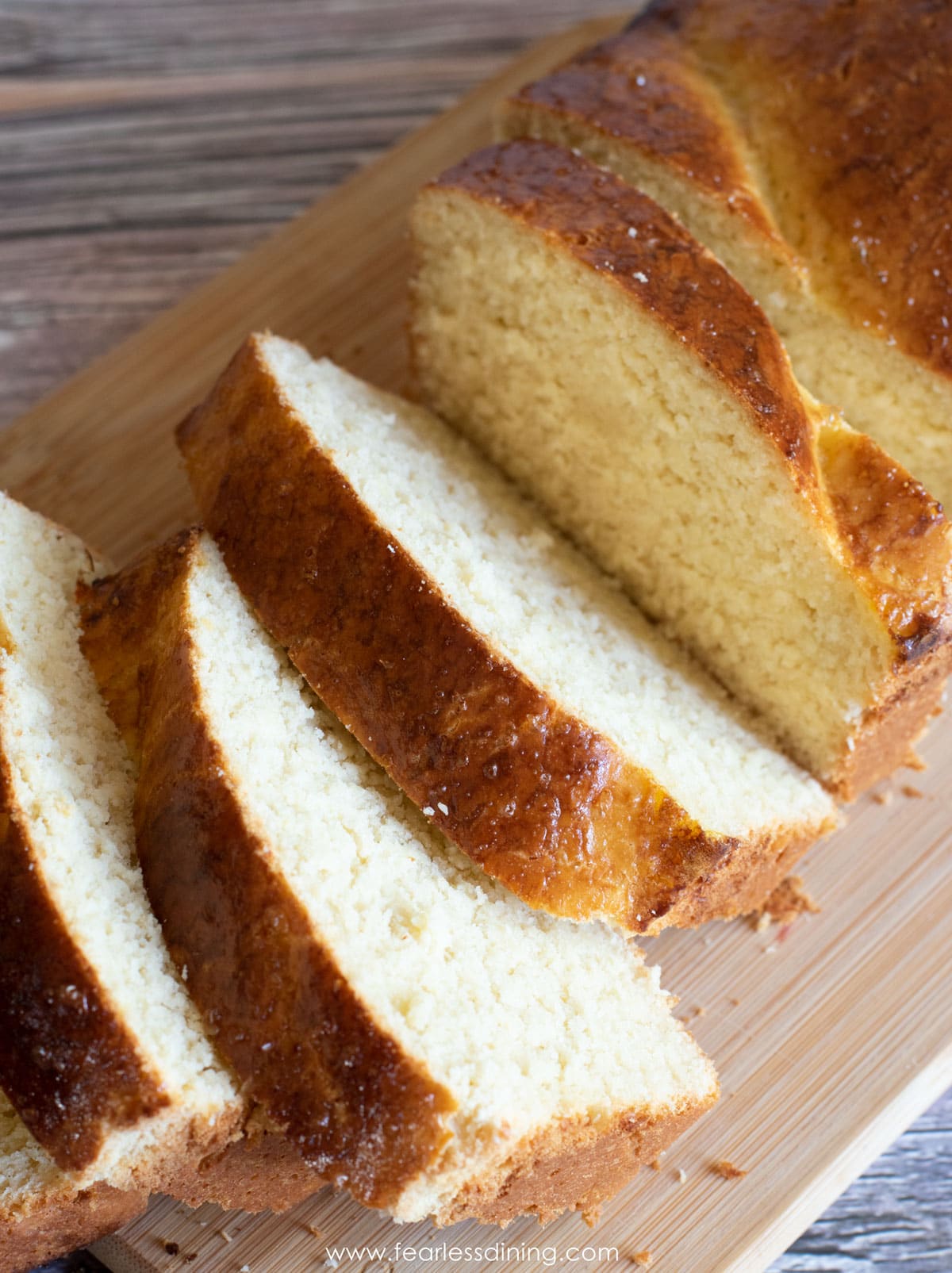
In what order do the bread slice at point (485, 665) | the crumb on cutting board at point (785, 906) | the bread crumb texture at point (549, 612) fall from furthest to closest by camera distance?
the crumb on cutting board at point (785, 906) → the bread crumb texture at point (549, 612) → the bread slice at point (485, 665)

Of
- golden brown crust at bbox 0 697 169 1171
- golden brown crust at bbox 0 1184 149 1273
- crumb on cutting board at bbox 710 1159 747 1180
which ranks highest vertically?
golden brown crust at bbox 0 697 169 1171

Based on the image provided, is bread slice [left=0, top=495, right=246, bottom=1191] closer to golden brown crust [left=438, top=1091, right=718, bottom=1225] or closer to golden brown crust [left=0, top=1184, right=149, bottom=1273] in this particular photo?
golden brown crust [left=0, top=1184, right=149, bottom=1273]

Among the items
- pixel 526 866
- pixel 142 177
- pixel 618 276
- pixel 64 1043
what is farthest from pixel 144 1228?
pixel 142 177

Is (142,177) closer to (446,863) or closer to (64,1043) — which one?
(446,863)

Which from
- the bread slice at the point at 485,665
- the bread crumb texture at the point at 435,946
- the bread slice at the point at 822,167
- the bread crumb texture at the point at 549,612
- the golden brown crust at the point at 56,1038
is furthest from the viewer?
the bread slice at the point at 822,167

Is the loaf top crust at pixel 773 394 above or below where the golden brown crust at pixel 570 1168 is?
above

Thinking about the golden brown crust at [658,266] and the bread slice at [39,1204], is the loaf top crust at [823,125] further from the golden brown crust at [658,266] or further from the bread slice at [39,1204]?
the bread slice at [39,1204]

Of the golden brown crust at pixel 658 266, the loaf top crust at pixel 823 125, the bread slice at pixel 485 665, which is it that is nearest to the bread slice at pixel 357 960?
the bread slice at pixel 485 665

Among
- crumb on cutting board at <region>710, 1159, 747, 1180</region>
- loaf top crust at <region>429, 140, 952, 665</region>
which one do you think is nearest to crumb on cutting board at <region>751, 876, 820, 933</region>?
crumb on cutting board at <region>710, 1159, 747, 1180</region>
